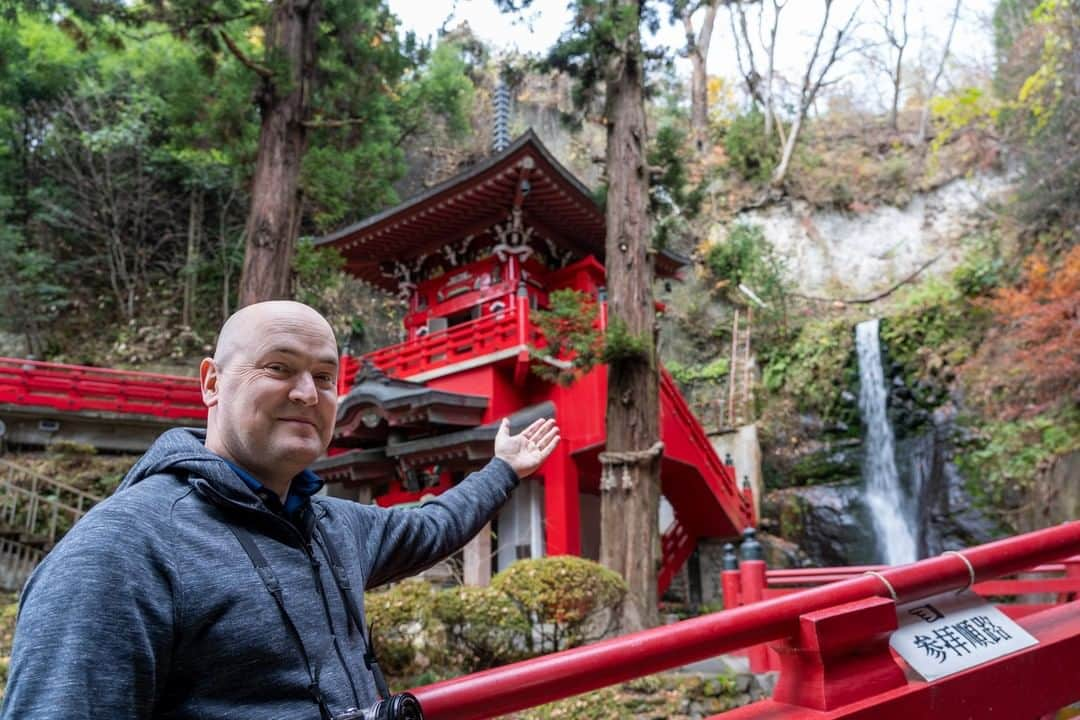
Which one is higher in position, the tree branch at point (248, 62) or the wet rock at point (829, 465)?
the tree branch at point (248, 62)

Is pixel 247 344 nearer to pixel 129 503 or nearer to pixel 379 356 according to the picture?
pixel 129 503

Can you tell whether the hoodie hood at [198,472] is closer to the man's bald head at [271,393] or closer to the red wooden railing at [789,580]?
the man's bald head at [271,393]

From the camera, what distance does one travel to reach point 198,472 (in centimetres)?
128

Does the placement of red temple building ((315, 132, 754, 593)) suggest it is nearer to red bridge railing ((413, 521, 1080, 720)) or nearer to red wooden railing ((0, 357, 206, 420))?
red wooden railing ((0, 357, 206, 420))

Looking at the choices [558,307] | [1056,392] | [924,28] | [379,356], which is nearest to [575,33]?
[558,307]

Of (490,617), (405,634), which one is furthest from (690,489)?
(405,634)

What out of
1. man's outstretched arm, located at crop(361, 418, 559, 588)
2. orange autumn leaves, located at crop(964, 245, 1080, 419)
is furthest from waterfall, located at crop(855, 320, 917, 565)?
man's outstretched arm, located at crop(361, 418, 559, 588)

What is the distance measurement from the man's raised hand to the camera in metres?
0.96

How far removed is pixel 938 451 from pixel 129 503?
16408 mm

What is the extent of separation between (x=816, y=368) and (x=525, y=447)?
17.0m

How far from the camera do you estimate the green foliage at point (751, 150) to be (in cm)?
2347

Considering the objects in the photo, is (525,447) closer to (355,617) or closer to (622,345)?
(355,617)

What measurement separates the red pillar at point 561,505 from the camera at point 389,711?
8.63 m

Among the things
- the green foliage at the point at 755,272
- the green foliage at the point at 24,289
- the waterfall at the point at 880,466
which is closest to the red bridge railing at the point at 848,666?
the waterfall at the point at 880,466
